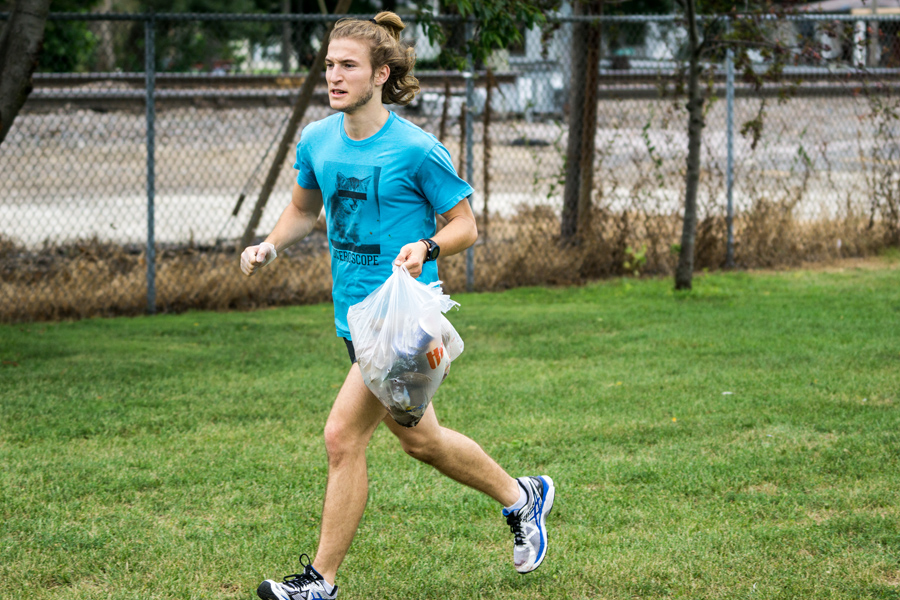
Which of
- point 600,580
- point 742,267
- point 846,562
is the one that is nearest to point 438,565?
point 600,580

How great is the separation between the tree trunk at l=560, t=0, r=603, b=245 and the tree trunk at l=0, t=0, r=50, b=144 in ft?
17.2

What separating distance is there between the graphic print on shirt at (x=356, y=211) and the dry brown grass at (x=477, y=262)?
572 centimetres

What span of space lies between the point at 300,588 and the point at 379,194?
129cm

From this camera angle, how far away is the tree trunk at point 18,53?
6383mm

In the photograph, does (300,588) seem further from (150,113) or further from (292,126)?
(150,113)

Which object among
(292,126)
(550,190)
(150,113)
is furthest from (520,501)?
(550,190)

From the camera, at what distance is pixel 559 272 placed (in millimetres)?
9633

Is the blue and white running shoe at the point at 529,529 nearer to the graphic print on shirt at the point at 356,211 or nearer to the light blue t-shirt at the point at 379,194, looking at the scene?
the light blue t-shirt at the point at 379,194

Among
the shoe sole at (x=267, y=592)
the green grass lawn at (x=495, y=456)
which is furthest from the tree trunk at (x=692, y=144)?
the shoe sole at (x=267, y=592)

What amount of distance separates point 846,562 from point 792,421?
1745 mm

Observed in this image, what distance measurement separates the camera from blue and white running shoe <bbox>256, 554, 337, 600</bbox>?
297cm

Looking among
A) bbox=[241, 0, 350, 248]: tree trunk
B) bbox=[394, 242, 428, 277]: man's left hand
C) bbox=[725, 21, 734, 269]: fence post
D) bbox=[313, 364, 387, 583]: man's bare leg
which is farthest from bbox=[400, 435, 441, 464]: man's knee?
bbox=[725, 21, 734, 269]: fence post

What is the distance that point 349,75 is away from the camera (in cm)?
307

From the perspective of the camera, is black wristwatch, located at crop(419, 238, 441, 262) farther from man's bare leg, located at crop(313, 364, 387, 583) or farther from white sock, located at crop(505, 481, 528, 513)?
white sock, located at crop(505, 481, 528, 513)
